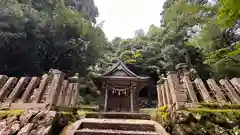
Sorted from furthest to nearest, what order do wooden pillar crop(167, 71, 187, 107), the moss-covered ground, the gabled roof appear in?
the gabled roof → wooden pillar crop(167, 71, 187, 107) → the moss-covered ground

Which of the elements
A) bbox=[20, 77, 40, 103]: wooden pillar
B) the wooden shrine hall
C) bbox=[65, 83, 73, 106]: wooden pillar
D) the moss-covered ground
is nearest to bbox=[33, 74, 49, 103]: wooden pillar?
bbox=[20, 77, 40, 103]: wooden pillar

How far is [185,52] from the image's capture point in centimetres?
1825

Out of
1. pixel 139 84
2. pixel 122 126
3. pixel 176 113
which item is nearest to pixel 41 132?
pixel 122 126

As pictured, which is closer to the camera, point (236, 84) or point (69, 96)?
point (236, 84)

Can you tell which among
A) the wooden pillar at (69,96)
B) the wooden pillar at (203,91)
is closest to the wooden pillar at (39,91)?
the wooden pillar at (69,96)

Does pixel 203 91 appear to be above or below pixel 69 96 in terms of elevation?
below

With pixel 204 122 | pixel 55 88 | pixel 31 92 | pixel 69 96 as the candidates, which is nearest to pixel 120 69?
pixel 69 96

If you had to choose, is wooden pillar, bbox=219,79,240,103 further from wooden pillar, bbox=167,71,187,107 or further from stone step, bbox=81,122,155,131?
stone step, bbox=81,122,155,131

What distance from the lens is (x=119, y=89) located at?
14.1 m

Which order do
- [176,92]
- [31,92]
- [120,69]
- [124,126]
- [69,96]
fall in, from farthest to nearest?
[120,69], [69,96], [31,92], [124,126], [176,92]

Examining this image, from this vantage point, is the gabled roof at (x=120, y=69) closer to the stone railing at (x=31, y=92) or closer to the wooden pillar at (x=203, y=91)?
the stone railing at (x=31, y=92)

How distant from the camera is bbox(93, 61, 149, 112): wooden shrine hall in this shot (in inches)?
551

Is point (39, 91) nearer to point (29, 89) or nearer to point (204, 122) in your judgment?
point (29, 89)

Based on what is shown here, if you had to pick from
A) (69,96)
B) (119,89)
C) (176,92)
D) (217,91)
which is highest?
(119,89)
